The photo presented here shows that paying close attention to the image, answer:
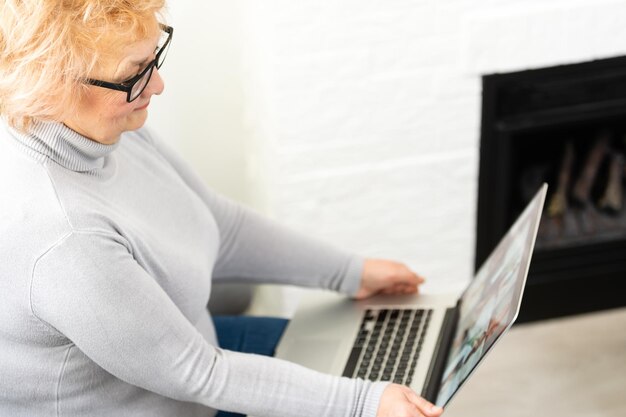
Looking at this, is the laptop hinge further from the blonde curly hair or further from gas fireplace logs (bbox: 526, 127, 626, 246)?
gas fireplace logs (bbox: 526, 127, 626, 246)

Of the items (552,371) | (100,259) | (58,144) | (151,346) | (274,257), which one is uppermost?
(58,144)

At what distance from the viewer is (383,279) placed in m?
1.53

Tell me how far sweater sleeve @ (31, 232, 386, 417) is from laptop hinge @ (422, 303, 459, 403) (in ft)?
0.39

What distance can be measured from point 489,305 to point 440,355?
0.14 metres

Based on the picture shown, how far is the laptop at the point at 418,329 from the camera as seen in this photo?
48.1 inches

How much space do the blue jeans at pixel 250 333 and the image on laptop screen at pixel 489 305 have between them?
33cm

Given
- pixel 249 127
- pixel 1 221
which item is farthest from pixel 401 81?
pixel 1 221

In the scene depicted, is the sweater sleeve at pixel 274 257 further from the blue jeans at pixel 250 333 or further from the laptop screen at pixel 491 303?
the laptop screen at pixel 491 303

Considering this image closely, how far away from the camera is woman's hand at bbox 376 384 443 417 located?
3.81ft

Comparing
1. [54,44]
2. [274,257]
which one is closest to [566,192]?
[274,257]

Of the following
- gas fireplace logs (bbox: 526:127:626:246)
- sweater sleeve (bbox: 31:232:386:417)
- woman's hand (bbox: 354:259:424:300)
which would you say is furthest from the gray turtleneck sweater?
gas fireplace logs (bbox: 526:127:626:246)

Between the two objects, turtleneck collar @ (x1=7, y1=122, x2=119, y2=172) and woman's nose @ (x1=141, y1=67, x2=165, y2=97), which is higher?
woman's nose @ (x1=141, y1=67, x2=165, y2=97)

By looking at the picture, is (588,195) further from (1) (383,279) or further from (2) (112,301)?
(2) (112,301)

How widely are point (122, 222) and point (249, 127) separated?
1.01 m
